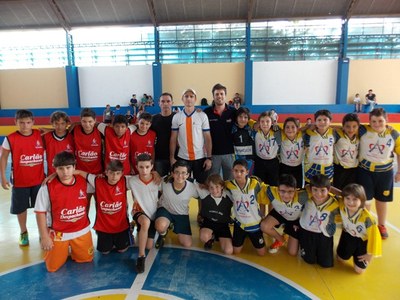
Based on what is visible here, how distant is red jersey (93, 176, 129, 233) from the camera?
137 inches

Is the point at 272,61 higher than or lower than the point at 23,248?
higher

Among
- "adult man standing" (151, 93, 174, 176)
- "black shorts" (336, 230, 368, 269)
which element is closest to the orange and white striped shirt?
"adult man standing" (151, 93, 174, 176)

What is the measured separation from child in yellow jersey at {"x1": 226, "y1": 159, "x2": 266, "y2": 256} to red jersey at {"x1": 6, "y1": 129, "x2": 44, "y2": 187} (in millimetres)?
2462

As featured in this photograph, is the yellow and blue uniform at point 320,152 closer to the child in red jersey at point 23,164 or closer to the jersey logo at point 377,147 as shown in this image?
the jersey logo at point 377,147

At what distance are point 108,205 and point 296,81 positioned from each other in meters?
15.1

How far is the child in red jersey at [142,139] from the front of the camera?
4.11 m

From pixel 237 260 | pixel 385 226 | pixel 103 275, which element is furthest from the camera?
pixel 385 226

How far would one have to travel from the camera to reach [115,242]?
354cm

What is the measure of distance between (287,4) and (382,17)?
17.2 feet

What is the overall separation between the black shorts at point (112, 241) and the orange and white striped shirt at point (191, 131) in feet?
4.37

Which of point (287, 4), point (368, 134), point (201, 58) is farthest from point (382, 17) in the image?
point (368, 134)

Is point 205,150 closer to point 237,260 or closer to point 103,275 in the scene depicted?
point 237,260

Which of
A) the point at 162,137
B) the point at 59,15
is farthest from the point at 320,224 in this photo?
the point at 59,15

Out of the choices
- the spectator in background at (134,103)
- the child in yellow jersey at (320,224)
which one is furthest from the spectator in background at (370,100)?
the child in yellow jersey at (320,224)
